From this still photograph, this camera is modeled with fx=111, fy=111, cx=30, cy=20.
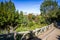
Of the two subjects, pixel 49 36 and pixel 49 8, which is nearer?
pixel 49 36

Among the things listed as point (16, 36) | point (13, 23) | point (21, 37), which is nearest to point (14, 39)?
point (16, 36)

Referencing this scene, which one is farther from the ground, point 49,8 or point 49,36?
point 49,8

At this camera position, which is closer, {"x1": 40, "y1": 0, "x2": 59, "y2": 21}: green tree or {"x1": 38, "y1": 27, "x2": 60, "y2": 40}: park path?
{"x1": 38, "y1": 27, "x2": 60, "y2": 40}: park path

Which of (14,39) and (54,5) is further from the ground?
(54,5)

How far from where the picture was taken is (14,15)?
20.0 metres

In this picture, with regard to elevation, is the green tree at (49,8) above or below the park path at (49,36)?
above

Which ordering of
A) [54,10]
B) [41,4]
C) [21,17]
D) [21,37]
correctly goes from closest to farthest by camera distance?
1. [21,37]
2. [21,17]
3. [54,10]
4. [41,4]

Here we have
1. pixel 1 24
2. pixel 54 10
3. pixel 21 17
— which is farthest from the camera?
pixel 54 10

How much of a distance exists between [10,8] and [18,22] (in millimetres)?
2978

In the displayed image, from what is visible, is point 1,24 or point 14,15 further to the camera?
point 14,15

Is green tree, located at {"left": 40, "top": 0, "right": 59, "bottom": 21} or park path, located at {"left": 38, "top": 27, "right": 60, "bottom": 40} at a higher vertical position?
green tree, located at {"left": 40, "top": 0, "right": 59, "bottom": 21}

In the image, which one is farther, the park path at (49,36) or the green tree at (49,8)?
the green tree at (49,8)

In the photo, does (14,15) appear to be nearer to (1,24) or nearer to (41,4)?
(1,24)

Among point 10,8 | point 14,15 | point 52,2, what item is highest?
point 52,2
